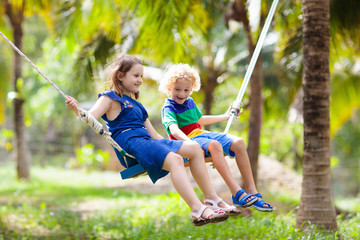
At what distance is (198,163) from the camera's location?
3.04 meters

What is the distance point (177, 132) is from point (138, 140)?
1.11ft

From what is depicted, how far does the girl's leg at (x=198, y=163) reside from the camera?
3.04m

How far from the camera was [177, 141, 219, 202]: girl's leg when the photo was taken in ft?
9.98

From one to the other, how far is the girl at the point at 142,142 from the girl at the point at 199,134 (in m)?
0.18

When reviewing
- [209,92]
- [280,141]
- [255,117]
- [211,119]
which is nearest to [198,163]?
[211,119]

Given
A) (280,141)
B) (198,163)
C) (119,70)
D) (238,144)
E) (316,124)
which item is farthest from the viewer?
(280,141)

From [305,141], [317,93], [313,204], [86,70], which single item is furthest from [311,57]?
[86,70]

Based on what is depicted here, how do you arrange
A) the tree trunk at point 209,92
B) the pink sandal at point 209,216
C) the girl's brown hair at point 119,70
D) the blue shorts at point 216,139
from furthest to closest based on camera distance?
the tree trunk at point 209,92 → the girl's brown hair at point 119,70 → the blue shorts at point 216,139 → the pink sandal at point 209,216

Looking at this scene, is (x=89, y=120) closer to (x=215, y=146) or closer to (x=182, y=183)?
(x=182, y=183)

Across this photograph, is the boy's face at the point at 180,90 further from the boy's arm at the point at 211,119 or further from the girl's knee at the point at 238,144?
the girl's knee at the point at 238,144

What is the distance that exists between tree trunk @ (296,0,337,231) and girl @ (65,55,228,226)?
2009 millimetres

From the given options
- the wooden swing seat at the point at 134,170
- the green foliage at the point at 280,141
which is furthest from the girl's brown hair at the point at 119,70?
the green foliage at the point at 280,141

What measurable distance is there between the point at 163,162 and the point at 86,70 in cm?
489

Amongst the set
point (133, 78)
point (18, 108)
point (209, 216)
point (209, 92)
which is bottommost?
point (209, 216)
